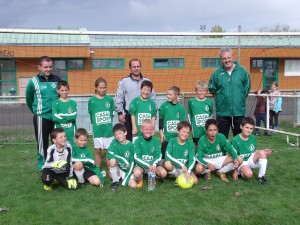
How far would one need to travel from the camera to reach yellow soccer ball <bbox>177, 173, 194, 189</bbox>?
15.7ft

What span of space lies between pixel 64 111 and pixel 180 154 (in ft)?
6.37

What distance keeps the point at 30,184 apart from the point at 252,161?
11.5 feet

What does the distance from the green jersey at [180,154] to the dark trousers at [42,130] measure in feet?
6.49

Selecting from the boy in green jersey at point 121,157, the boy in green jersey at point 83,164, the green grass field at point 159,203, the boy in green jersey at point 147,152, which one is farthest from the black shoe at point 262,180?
the boy in green jersey at point 83,164

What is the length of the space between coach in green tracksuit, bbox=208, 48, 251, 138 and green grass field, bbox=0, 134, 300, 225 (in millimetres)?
1047

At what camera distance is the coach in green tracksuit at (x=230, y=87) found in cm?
515

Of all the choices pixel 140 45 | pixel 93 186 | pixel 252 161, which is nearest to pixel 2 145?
pixel 93 186

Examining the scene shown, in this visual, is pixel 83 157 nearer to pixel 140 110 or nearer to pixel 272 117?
pixel 140 110

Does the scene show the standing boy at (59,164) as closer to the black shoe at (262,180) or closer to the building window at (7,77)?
the black shoe at (262,180)

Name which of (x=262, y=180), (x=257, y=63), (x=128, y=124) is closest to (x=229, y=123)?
(x=262, y=180)

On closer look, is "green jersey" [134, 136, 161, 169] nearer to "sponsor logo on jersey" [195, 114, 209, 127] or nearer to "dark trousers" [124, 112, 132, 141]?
"dark trousers" [124, 112, 132, 141]

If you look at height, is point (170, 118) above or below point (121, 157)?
above

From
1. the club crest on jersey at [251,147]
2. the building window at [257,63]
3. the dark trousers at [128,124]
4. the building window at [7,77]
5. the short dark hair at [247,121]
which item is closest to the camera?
the short dark hair at [247,121]

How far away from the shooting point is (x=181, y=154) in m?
5.09
